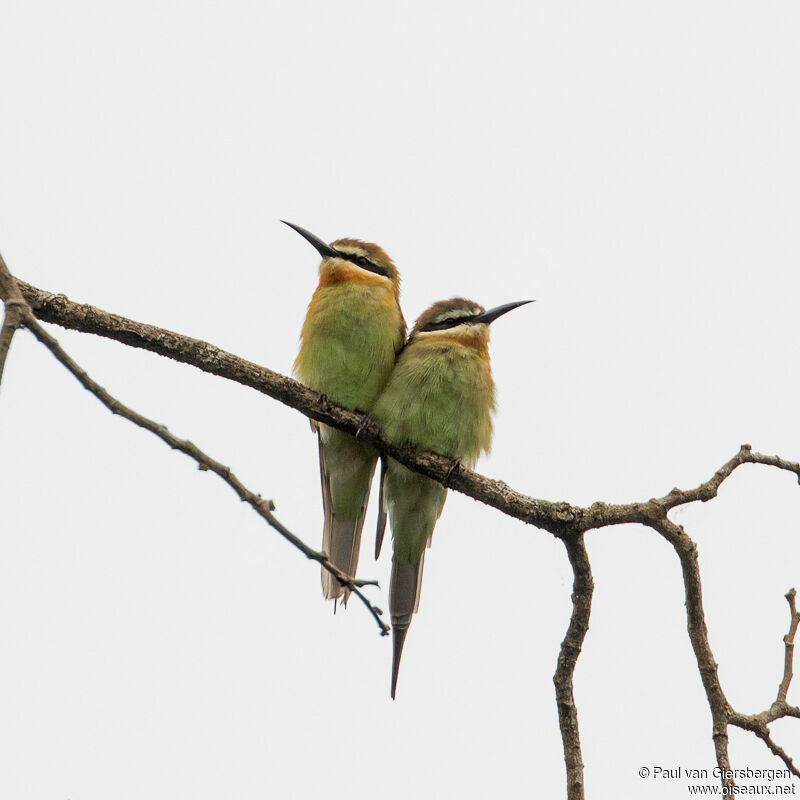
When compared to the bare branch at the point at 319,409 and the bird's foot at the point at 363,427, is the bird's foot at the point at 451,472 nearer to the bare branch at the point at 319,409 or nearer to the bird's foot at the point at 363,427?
the bare branch at the point at 319,409

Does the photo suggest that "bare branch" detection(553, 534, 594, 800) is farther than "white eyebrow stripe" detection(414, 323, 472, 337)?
No

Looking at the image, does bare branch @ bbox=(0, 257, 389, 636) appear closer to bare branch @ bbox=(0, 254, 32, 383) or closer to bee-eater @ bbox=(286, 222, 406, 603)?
bare branch @ bbox=(0, 254, 32, 383)

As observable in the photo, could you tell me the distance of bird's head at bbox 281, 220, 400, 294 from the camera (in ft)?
17.8

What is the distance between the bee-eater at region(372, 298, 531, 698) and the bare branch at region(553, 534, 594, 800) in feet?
4.13

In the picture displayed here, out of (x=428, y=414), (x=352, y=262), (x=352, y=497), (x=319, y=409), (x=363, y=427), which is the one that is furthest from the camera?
(x=352, y=262)

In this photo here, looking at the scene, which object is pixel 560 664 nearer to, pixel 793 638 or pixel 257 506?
pixel 793 638

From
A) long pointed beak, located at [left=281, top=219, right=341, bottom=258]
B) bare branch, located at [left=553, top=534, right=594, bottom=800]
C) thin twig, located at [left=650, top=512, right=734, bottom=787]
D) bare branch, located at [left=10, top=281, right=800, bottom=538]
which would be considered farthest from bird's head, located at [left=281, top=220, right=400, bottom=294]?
thin twig, located at [left=650, top=512, right=734, bottom=787]

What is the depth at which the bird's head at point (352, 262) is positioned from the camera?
17.8 feet

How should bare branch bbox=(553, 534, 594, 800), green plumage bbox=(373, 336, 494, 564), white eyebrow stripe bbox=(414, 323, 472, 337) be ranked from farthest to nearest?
white eyebrow stripe bbox=(414, 323, 472, 337)
green plumage bbox=(373, 336, 494, 564)
bare branch bbox=(553, 534, 594, 800)

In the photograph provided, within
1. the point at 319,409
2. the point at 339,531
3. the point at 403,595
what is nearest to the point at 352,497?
the point at 339,531

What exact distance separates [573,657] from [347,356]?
2.03 meters

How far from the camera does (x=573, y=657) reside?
11.8 feet

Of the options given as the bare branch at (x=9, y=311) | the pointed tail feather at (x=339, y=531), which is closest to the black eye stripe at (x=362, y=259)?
the pointed tail feather at (x=339, y=531)

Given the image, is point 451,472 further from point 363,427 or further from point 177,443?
point 177,443
